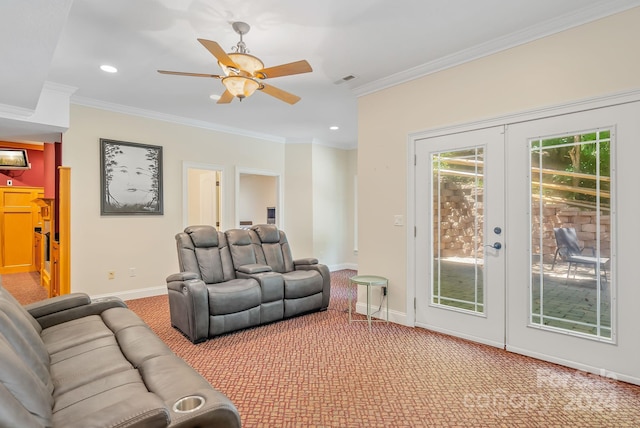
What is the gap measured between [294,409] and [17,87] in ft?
12.7

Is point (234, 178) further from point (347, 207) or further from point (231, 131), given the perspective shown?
point (347, 207)

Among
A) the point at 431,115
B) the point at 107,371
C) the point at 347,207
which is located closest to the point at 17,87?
the point at 107,371

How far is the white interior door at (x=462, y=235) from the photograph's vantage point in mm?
3119

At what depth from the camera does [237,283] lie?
12.2 ft

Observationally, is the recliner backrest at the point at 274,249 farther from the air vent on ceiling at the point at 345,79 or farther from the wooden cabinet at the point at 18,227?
the wooden cabinet at the point at 18,227

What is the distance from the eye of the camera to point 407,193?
147 inches

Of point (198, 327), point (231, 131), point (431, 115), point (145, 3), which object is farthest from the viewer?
point (231, 131)

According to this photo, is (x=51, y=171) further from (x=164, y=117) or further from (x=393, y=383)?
(x=393, y=383)

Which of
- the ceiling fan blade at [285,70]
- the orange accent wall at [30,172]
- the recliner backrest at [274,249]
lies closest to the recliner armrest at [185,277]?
the recliner backrest at [274,249]

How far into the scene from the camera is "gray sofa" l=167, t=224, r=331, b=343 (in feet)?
10.9

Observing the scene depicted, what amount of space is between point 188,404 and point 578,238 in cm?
298

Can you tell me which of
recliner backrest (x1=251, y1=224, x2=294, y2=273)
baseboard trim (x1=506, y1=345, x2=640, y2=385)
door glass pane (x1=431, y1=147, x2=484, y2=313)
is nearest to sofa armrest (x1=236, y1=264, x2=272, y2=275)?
recliner backrest (x1=251, y1=224, x2=294, y2=273)

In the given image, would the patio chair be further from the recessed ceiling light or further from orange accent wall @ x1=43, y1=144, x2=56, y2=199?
orange accent wall @ x1=43, y1=144, x2=56, y2=199

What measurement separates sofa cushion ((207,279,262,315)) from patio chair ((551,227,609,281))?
2796mm
